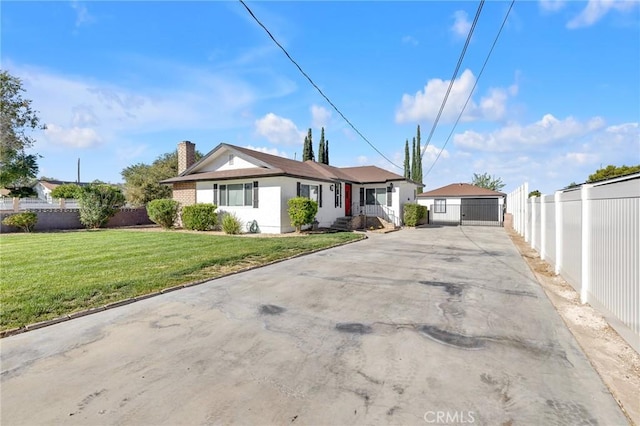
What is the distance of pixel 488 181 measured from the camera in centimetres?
5297

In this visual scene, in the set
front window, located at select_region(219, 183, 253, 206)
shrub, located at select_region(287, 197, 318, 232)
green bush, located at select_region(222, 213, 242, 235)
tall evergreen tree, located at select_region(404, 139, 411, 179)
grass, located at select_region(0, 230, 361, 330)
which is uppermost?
tall evergreen tree, located at select_region(404, 139, 411, 179)

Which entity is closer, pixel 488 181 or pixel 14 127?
pixel 14 127

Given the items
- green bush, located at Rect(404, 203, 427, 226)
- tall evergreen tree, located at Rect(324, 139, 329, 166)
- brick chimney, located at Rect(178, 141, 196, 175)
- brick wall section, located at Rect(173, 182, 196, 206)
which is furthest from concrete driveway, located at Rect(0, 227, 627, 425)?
tall evergreen tree, located at Rect(324, 139, 329, 166)

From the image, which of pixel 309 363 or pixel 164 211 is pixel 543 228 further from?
pixel 164 211

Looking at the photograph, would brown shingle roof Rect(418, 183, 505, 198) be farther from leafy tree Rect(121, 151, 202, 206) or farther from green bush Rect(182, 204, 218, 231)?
leafy tree Rect(121, 151, 202, 206)

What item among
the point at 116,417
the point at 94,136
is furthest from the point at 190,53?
the point at 94,136

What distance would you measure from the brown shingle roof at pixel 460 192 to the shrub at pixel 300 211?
1740 centimetres

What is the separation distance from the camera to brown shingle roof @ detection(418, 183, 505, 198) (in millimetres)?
27000

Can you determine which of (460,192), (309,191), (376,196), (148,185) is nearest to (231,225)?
(309,191)

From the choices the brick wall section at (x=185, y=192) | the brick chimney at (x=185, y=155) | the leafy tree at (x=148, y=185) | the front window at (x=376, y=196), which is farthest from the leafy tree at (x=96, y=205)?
the front window at (x=376, y=196)

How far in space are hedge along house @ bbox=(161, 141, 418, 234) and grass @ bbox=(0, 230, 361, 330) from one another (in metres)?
3.99

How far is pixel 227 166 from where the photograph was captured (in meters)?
17.4

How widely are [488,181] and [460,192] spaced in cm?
2985

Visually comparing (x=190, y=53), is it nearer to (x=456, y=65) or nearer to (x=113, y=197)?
(x=456, y=65)
